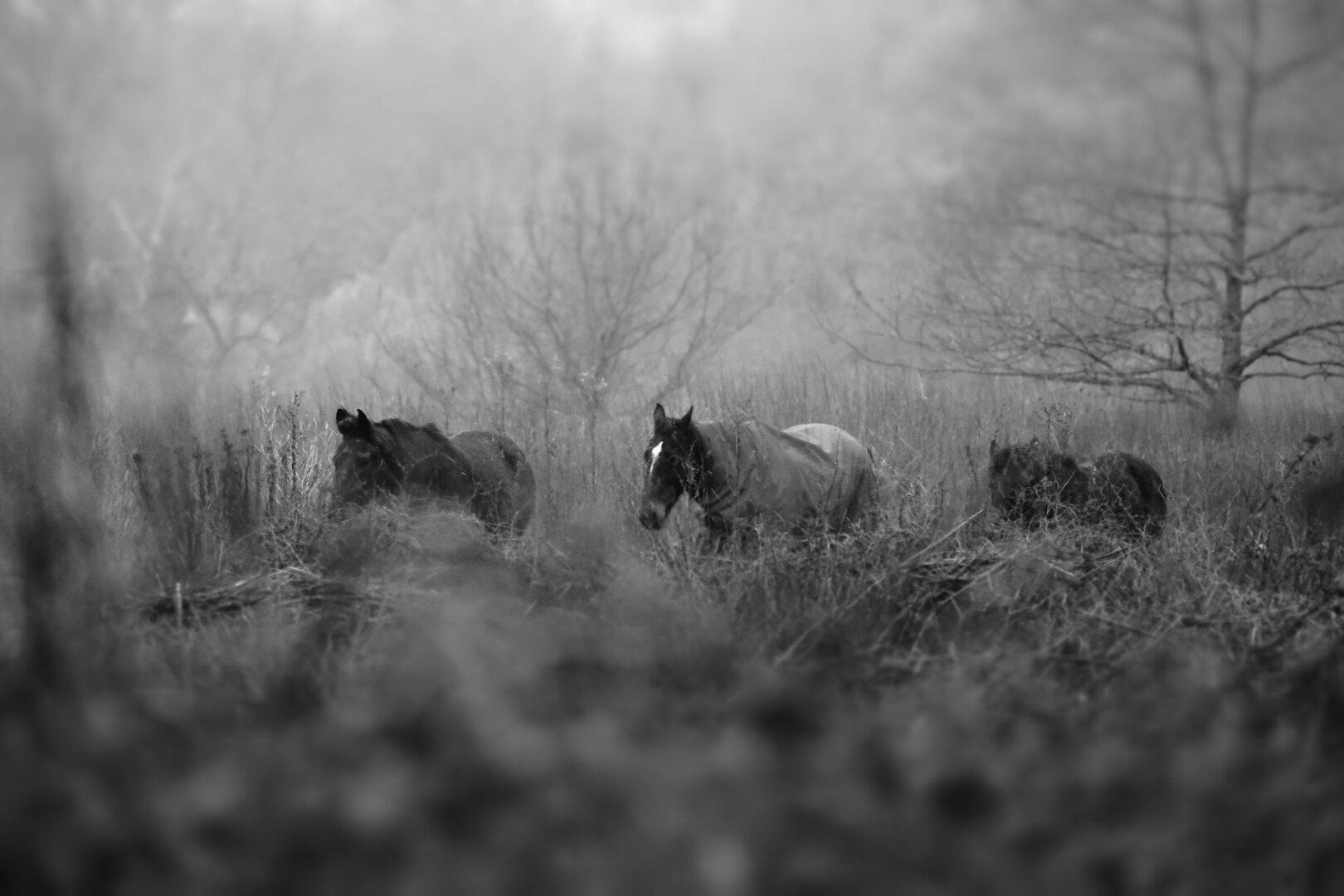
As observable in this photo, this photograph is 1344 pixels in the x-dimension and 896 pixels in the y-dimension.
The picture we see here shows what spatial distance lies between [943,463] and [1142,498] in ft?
7.16

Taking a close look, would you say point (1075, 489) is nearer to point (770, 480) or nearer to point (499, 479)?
point (770, 480)

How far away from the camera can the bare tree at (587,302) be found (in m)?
14.0

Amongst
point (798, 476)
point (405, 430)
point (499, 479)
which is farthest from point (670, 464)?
point (405, 430)

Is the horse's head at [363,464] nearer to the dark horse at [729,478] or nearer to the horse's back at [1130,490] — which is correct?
the dark horse at [729,478]

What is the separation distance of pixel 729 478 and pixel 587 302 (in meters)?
9.03

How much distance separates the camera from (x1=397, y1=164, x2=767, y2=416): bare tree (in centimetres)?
1399

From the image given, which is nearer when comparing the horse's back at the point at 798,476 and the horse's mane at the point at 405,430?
the horse's back at the point at 798,476

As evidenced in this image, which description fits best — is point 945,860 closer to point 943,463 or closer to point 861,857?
point 861,857

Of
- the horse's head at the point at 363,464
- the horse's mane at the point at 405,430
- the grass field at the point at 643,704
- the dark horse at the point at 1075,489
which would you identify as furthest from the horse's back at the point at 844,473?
the horse's head at the point at 363,464

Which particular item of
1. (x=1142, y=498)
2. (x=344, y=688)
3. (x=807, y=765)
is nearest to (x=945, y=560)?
(x=1142, y=498)

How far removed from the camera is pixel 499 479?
620 cm

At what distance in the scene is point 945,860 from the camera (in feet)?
3.65

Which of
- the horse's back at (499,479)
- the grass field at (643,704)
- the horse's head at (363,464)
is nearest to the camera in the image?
the grass field at (643,704)

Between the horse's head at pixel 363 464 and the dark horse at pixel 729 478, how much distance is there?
1.39 meters
